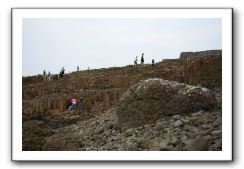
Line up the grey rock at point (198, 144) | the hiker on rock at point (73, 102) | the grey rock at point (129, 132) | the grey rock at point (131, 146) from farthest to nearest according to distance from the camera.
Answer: the hiker on rock at point (73, 102) → the grey rock at point (129, 132) → the grey rock at point (131, 146) → the grey rock at point (198, 144)

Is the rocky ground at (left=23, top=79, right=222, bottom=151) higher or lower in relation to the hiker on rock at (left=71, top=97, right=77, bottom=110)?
lower

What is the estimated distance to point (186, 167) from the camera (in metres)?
6.79

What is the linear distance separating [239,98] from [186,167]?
3.09 ft

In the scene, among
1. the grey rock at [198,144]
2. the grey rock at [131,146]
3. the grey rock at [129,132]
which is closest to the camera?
the grey rock at [198,144]

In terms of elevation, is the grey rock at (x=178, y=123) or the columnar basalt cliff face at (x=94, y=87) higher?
the columnar basalt cliff face at (x=94, y=87)

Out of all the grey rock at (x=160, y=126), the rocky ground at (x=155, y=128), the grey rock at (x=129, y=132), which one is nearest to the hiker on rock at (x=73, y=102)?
the rocky ground at (x=155, y=128)

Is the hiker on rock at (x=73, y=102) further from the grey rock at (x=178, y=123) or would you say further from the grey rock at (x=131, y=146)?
the grey rock at (x=178, y=123)

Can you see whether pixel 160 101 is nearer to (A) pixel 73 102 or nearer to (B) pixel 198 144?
(B) pixel 198 144

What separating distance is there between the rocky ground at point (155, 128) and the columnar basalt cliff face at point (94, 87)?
0.14 feet

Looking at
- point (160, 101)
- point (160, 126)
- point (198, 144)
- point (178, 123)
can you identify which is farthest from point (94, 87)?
point (198, 144)

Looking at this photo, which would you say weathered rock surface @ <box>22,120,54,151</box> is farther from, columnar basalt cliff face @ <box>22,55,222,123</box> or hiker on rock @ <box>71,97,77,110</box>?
hiker on rock @ <box>71,97,77,110</box>

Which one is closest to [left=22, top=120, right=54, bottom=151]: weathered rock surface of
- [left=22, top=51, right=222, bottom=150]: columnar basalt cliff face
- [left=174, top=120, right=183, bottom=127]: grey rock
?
[left=22, top=51, right=222, bottom=150]: columnar basalt cliff face

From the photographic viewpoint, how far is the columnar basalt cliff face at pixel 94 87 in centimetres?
705

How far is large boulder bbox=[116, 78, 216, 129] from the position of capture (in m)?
6.95
